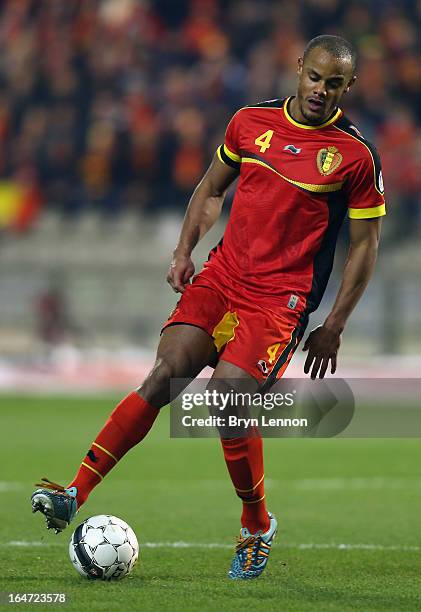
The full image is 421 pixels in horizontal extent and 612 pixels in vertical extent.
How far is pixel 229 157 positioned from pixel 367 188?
0.67m

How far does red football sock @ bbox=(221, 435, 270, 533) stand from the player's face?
4.59ft

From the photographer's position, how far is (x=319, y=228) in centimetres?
528

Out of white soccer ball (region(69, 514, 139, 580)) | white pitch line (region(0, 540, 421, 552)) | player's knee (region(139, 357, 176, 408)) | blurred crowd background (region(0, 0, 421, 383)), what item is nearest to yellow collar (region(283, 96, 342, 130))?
player's knee (region(139, 357, 176, 408))

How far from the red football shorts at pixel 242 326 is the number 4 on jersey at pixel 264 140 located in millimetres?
619

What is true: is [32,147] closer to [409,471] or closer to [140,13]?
[140,13]

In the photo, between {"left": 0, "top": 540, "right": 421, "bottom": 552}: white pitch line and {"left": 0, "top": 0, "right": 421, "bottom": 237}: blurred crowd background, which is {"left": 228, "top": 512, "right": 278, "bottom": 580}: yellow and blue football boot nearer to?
{"left": 0, "top": 540, "right": 421, "bottom": 552}: white pitch line

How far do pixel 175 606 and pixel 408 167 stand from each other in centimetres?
1215

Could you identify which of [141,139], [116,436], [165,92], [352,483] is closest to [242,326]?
[116,436]

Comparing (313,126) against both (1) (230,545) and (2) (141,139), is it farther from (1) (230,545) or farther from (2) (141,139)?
(2) (141,139)

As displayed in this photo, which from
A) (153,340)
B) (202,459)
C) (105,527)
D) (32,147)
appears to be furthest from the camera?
(32,147)

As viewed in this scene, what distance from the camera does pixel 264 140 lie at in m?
5.33

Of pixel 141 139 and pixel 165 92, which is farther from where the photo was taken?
pixel 165 92

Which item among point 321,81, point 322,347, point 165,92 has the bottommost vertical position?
point 322,347

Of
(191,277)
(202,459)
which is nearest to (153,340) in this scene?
(202,459)
